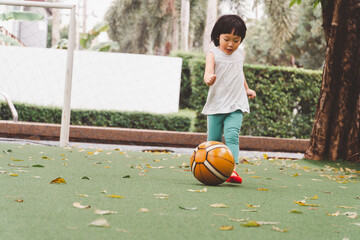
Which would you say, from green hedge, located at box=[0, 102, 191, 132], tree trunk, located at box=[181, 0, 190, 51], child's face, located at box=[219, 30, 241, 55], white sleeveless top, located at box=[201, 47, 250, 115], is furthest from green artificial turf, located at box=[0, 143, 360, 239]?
tree trunk, located at box=[181, 0, 190, 51]

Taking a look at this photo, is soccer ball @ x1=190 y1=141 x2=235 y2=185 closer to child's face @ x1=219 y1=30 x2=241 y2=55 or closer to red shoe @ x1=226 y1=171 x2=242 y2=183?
red shoe @ x1=226 y1=171 x2=242 y2=183

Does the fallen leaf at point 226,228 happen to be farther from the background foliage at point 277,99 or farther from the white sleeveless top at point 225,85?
the background foliage at point 277,99

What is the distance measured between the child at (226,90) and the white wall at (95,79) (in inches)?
382

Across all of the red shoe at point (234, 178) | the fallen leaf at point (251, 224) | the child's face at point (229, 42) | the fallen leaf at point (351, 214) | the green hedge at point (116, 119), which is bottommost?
the green hedge at point (116, 119)

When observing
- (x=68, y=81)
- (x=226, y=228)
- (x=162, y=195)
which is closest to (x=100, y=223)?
(x=226, y=228)

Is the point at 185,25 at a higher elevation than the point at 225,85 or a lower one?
higher

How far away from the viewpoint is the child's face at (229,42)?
17.6 feet

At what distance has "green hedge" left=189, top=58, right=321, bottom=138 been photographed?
14.7m

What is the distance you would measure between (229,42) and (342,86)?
12.7ft

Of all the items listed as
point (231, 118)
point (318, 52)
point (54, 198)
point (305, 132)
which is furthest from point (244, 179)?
point (318, 52)

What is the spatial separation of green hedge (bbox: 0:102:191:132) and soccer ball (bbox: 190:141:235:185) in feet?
30.2

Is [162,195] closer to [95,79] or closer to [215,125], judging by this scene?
[215,125]

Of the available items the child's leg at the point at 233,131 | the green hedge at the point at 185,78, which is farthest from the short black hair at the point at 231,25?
the green hedge at the point at 185,78

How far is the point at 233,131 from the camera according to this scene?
214 inches
